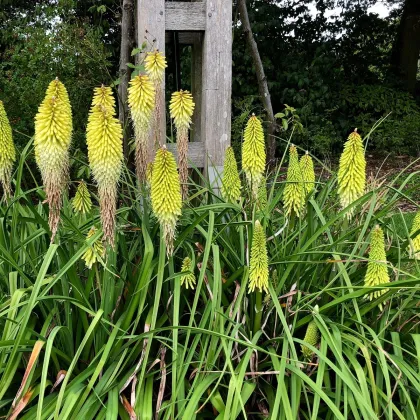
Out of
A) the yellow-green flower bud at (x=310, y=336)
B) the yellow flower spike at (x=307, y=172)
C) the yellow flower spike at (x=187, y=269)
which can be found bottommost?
the yellow-green flower bud at (x=310, y=336)

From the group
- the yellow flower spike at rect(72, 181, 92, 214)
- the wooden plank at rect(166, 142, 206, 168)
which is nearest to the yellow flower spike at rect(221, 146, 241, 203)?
the yellow flower spike at rect(72, 181, 92, 214)

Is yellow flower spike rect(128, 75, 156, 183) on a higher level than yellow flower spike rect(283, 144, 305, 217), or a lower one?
higher

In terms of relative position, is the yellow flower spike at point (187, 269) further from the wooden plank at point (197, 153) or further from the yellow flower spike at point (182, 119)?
the wooden plank at point (197, 153)

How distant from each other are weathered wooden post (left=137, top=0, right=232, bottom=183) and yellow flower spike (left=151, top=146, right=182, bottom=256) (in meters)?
1.42

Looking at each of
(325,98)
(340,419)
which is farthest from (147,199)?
(325,98)

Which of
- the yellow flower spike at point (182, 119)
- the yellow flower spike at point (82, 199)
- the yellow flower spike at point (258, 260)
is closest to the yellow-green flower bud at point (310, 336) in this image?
the yellow flower spike at point (258, 260)

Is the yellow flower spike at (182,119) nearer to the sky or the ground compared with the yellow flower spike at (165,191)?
nearer to the sky

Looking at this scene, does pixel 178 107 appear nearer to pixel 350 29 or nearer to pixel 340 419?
pixel 340 419

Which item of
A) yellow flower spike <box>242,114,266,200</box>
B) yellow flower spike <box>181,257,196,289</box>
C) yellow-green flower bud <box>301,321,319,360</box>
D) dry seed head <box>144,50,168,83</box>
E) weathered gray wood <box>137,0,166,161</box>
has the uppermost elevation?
weathered gray wood <box>137,0,166,161</box>

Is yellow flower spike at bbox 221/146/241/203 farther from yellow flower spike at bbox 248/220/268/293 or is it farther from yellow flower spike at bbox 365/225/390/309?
yellow flower spike at bbox 365/225/390/309

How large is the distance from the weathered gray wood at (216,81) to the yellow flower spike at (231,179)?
3.04 feet

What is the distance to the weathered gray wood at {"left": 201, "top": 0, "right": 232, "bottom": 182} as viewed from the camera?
351 cm

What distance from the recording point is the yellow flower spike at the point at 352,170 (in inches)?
88.6

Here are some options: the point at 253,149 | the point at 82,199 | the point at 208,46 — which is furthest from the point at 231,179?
the point at 208,46
